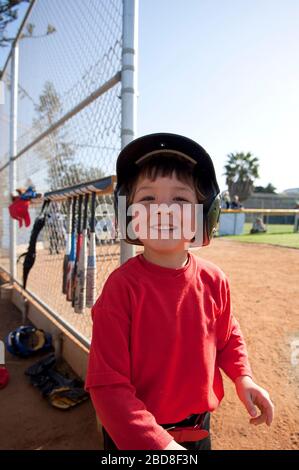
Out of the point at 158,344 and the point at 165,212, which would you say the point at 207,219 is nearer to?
the point at 165,212

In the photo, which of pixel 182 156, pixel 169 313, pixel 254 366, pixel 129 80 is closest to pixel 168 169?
pixel 182 156

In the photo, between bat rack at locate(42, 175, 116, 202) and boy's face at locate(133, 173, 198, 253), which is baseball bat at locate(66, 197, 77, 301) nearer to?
bat rack at locate(42, 175, 116, 202)

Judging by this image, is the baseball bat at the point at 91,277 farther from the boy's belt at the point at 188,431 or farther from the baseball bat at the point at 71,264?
the boy's belt at the point at 188,431

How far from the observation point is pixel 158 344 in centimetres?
107

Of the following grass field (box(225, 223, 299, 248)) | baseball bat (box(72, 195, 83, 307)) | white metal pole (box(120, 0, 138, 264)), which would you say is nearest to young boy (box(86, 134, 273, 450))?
white metal pole (box(120, 0, 138, 264))

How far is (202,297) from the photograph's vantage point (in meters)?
1.17

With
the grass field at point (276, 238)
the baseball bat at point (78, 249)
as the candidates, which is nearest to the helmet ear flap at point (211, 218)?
the baseball bat at point (78, 249)

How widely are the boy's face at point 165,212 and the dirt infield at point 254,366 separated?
1.44m

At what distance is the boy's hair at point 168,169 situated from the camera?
1.14 m

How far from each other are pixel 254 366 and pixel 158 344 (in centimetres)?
199

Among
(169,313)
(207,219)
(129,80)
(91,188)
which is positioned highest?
(129,80)

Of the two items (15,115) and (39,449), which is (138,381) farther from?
(15,115)

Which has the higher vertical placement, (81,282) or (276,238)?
(81,282)
